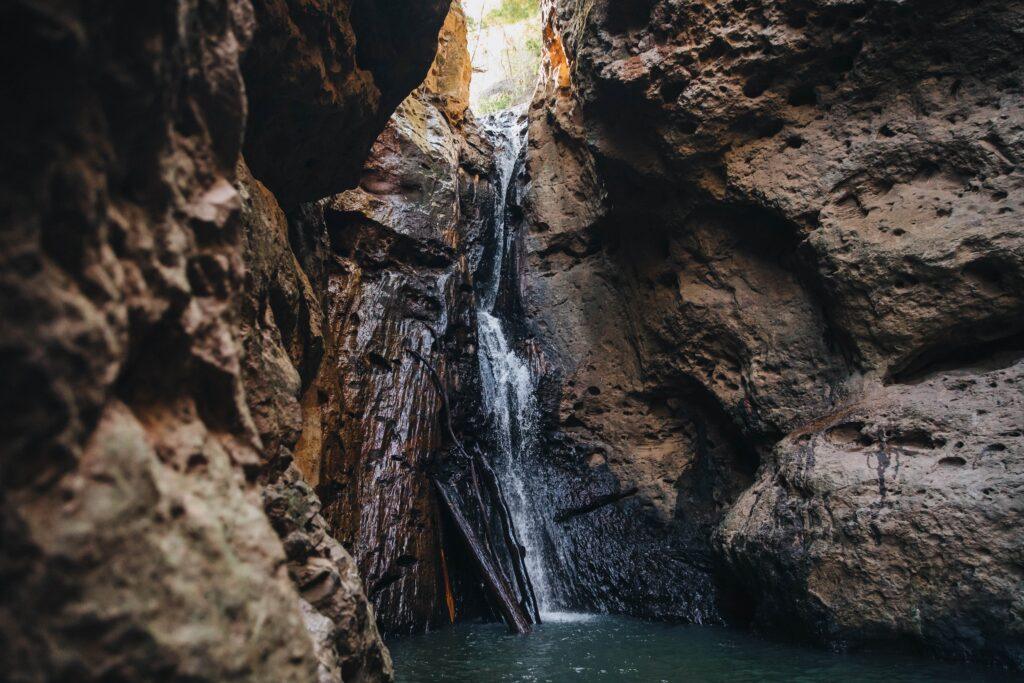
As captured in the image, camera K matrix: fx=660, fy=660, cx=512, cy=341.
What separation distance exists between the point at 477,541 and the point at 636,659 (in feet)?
8.30

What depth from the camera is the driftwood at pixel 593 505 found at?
820 centimetres

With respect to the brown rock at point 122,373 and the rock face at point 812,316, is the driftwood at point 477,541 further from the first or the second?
the brown rock at point 122,373

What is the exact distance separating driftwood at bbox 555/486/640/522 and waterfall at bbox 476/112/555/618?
0.25 metres

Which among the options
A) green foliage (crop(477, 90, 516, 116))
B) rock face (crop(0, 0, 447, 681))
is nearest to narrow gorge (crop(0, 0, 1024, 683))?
rock face (crop(0, 0, 447, 681))

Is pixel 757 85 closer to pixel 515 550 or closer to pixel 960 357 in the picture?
pixel 960 357

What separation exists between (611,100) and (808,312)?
3.29 metres

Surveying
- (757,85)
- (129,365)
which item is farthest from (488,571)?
(129,365)

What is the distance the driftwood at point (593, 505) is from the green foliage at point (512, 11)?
53.5 feet

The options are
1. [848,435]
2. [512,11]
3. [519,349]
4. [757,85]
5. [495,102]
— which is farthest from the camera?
[495,102]

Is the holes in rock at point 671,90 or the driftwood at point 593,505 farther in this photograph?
the driftwood at point 593,505

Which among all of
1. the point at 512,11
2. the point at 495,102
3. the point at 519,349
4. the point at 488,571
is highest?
the point at 512,11

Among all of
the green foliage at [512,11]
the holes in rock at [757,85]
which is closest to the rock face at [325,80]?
the holes in rock at [757,85]

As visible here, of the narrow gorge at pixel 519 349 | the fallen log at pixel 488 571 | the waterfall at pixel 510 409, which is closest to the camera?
the narrow gorge at pixel 519 349

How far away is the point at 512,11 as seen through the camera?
64.8 ft
